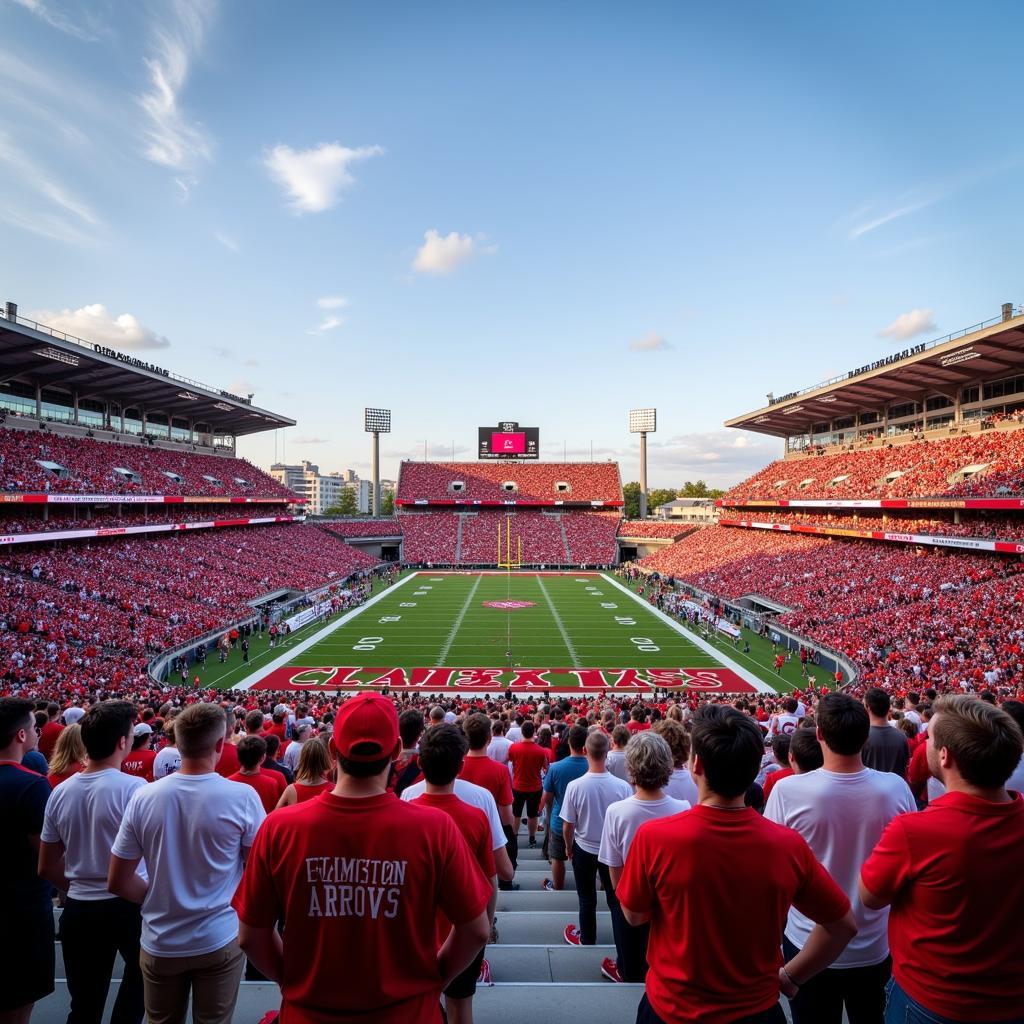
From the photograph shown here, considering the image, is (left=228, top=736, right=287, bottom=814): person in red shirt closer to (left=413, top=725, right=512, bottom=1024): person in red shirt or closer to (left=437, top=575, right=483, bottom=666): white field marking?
(left=413, top=725, right=512, bottom=1024): person in red shirt

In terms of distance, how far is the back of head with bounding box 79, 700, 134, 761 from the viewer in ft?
10.8

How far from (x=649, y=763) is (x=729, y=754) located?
4.26 ft

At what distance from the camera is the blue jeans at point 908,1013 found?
7.30 ft

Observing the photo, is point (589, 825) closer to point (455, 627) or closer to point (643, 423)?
point (455, 627)

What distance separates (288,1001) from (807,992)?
7.69 ft

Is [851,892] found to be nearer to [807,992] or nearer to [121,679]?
[807,992]

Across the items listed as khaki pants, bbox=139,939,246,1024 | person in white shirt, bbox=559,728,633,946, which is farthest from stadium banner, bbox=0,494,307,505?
person in white shirt, bbox=559,728,633,946

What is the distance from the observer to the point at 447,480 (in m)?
72.6

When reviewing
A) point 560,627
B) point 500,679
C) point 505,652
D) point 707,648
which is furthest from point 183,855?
point 560,627

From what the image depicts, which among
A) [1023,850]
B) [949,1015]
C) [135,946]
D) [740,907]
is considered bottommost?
[135,946]

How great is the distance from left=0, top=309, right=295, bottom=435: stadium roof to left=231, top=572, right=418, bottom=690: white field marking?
17436 mm

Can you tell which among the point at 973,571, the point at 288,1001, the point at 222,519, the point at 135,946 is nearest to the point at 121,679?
the point at 135,946

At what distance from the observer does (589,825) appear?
4.48 meters

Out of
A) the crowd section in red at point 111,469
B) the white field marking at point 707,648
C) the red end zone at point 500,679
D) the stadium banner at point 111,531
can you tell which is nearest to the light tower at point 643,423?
the white field marking at point 707,648
